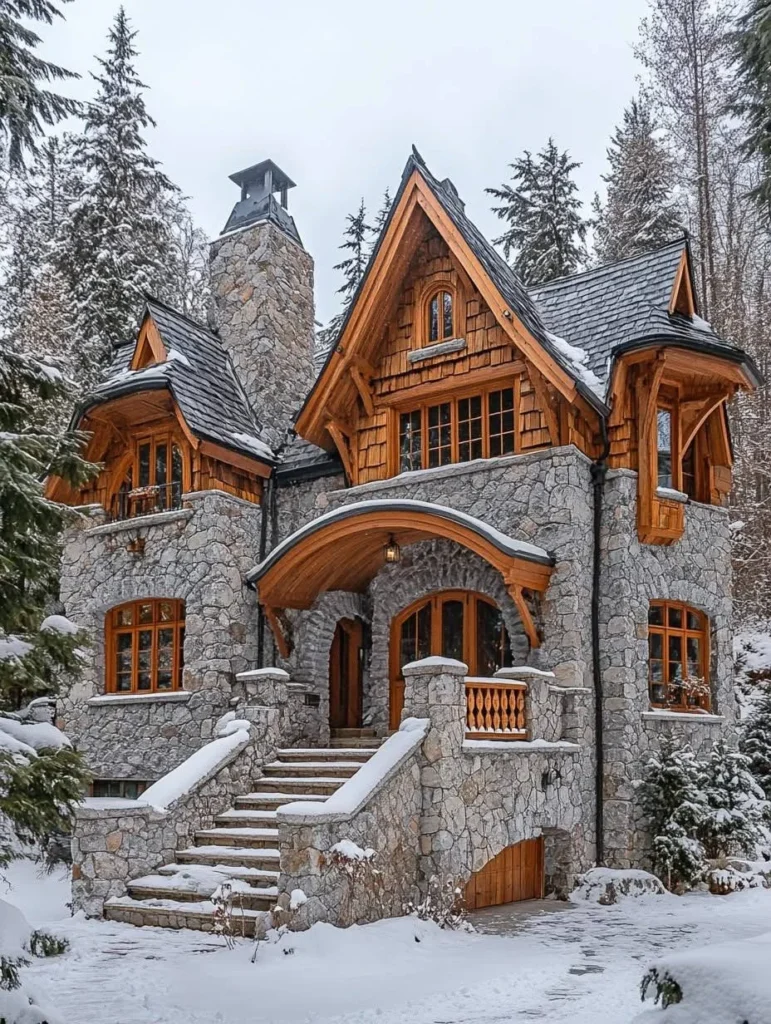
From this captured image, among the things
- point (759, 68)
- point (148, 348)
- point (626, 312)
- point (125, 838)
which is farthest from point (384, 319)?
point (125, 838)

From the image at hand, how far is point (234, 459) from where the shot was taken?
15531 mm

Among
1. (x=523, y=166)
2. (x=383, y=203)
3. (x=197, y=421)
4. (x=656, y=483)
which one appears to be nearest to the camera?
(x=656, y=483)

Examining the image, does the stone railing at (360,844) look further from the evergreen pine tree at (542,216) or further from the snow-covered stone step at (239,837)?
the evergreen pine tree at (542,216)

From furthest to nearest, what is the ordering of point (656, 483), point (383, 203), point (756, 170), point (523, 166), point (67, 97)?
point (383, 203)
point (523, 166)
point (756, 170)
point (656, 483)
point (67, 97)

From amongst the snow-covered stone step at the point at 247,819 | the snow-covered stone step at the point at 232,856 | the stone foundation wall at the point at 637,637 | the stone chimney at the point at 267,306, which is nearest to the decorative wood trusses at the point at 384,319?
the stone foundation wall at the point at 637,637

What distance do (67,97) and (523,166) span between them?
2299cm

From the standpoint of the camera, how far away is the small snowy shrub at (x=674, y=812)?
39.2 ft

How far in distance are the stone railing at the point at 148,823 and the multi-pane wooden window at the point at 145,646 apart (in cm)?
356

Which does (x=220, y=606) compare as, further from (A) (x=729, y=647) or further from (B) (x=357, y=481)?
(A) (x=729, y=647)

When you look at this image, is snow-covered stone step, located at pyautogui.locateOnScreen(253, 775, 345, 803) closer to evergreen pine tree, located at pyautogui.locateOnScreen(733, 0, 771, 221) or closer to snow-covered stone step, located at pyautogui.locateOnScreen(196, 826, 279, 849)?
snow-covered stone step, located at pyautogui.locateOnScreen(196, 826, 279, 849)

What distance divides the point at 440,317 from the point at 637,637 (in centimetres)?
530

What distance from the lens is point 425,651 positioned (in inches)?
565

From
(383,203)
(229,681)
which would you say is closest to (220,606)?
(229,681)

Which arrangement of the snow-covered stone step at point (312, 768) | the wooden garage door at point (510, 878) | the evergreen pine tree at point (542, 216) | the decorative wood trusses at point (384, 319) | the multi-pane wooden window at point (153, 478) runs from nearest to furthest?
the wooden garage door at point (510, 878)
the snow-covered stone step at point (312, 768)
the decorative wood trusses at point (384, 319)
the multi-pane wooden window at point (153, 478)
the evergreen pine tree at point (542, 216)
